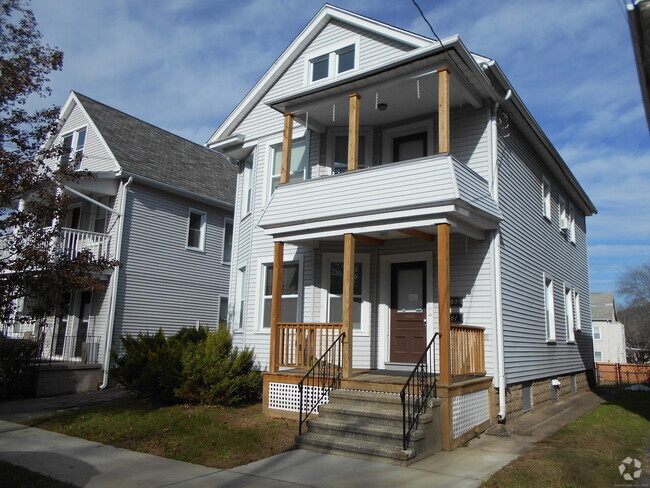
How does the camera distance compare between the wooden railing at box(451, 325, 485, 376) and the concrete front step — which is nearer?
the concrete front step

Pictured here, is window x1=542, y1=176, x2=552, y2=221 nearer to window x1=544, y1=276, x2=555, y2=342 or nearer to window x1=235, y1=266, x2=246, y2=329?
window x1=544, y1=276, x2=555, y2=342

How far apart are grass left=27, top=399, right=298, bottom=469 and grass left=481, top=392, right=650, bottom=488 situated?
3.47 m

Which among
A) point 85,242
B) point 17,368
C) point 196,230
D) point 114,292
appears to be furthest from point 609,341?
point 17,368

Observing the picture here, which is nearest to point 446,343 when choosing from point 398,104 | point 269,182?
point 398,104

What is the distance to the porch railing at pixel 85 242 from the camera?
16.3 meters

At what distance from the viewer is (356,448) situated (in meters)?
7.71

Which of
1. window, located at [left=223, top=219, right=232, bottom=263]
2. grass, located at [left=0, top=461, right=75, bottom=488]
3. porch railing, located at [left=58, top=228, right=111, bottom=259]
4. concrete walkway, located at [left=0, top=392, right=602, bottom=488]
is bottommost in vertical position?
grass, located at [left=0, top=461, right=75, bottom=488]

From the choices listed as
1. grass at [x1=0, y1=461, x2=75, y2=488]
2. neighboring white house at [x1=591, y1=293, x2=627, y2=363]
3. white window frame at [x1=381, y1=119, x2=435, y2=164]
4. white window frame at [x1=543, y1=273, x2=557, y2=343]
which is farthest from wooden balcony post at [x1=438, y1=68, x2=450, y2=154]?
neighboring white house at [x1=591, y1=293, x2=627, y2=363]

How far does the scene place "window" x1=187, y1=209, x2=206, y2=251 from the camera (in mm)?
20219

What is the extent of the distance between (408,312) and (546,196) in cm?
673

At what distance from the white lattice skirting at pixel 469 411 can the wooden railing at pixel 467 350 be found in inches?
16.5

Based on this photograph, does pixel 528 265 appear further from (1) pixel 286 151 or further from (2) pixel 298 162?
(1) pixel 286 151

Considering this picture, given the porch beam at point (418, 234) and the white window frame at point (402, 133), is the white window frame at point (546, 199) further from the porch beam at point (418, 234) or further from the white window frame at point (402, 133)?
the porch beam at point (418, 234)

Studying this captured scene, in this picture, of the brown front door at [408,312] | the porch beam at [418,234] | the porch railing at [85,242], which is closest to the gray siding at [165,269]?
the porch railing at [85,242]
